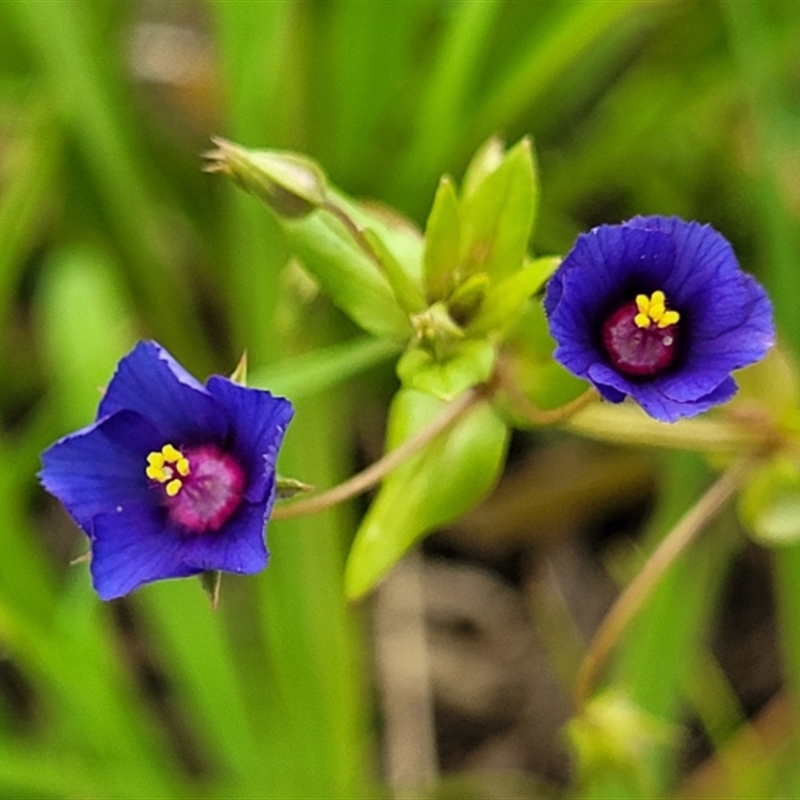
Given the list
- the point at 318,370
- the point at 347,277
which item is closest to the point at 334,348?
the point at 318,370

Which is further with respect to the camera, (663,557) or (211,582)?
(663,557)

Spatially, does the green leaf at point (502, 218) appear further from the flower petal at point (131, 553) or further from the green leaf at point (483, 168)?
the flower petal at point (131, 553)

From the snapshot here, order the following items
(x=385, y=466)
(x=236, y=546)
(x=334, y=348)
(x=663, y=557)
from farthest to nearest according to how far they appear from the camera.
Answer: (x=334, y=348) < (x=663, y=557) < (x=385, y=466) < (x=236, y=546)

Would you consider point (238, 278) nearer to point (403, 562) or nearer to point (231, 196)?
point (231, 196)

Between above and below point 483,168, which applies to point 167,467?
below

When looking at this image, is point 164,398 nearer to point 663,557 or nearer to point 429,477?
point 429,477

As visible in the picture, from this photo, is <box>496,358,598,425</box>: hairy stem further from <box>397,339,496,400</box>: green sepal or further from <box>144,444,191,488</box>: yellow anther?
<box>144,444,191,488</box>: yellow anther

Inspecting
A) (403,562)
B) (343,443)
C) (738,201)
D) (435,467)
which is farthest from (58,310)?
(738,201)

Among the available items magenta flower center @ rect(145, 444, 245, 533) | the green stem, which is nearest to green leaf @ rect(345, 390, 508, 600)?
the green stem

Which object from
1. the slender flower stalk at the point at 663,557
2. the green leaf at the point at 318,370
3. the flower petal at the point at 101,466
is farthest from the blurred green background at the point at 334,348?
the flower petal at the point at 101,466
